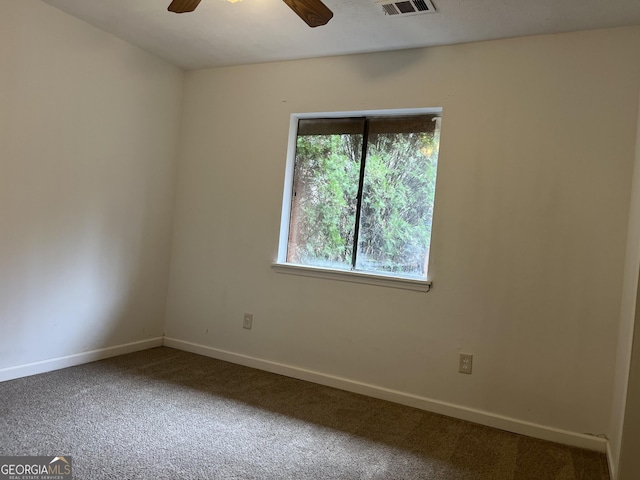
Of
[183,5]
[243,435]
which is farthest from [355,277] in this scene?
[183,5]

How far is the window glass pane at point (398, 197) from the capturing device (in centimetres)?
299

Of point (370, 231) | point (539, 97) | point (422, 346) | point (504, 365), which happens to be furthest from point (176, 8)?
point (504, 365)

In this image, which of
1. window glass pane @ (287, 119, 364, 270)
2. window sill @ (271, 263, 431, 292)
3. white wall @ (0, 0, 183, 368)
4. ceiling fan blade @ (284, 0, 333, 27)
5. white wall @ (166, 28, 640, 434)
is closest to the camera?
ceiling fan blade @ (284, 0, 333, 27)

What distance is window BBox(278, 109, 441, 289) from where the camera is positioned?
3.01 metres

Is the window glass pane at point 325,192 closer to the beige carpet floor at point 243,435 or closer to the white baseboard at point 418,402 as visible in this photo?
the white baseboard at point 418,402

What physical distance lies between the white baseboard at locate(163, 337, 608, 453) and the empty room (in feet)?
0.05

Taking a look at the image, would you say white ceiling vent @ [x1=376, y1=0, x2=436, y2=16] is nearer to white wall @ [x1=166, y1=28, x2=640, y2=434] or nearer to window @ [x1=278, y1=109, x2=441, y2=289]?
white wall @ [x1=166, y1=28, x2=640, y2=434]

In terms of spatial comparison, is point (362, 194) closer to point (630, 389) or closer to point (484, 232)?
point (484, 232)

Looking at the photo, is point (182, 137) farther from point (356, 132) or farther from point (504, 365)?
point (504, 365)

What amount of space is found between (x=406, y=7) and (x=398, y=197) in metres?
1.15

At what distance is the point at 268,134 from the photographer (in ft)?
11.3

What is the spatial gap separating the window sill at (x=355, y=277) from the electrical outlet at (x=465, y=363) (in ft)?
1.47

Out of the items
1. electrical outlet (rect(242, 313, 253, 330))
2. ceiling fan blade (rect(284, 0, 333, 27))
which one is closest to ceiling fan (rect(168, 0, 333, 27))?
ceiling fan blade (rect(284, 0, 333, 27))

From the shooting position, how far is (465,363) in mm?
2744
